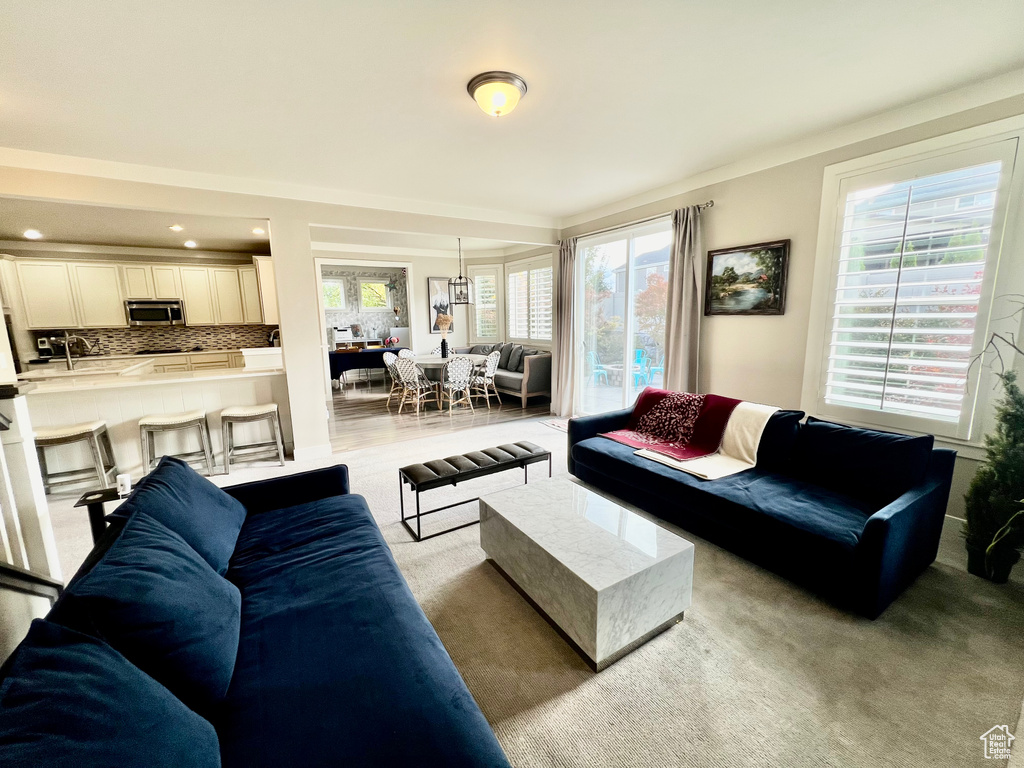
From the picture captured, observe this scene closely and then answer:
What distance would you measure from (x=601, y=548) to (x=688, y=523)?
1.04m

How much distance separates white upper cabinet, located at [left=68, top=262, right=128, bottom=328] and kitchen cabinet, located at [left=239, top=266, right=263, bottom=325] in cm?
144

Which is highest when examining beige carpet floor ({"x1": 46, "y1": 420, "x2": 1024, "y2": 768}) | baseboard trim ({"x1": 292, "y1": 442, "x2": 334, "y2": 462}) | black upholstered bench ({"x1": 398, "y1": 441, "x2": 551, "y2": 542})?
black upholstered bench ({"x1": 398, "y1": 441, "x2": 551, "y2": 542})

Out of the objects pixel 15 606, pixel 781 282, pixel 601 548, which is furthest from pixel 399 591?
pixel 781 282

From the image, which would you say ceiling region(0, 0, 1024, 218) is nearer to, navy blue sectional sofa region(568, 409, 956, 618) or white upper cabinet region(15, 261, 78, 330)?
navy blue sectional sofa region(568, 409, 956, 618)

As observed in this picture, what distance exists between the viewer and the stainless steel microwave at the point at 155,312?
232 inches

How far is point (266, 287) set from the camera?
6.00 meters

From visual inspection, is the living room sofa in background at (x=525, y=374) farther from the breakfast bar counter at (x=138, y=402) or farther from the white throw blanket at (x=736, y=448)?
the white throw blanket at (x=736, y=448)

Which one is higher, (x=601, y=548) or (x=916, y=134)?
(x=916, y=134)

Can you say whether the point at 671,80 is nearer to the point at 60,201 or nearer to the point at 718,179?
the point at 718,179

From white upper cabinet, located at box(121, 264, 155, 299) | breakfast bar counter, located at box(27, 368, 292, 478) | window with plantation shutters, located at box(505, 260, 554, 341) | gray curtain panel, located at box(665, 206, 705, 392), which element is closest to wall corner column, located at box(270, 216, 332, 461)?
breakfast bar counter, located at box(27, 368, 292, 478)

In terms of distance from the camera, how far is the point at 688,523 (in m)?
2.65

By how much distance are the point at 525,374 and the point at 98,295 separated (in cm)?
600

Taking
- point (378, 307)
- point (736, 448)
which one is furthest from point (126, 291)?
point (736, 448)

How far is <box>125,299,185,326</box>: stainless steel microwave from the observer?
19.3 feet
